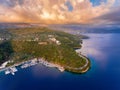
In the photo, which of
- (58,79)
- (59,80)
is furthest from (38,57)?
(59,80)

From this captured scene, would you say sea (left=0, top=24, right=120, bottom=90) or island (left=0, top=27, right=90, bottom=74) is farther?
island (left=0, top=27, right=90, bottom=74)

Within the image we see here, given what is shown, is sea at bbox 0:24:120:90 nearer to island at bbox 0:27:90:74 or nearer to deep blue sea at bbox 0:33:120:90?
deep blue sea at bbox 0:33:120:90

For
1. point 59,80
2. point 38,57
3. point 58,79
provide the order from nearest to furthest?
point 59,80 → point 58,79 → point 38,57

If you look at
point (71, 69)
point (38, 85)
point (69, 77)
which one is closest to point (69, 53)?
point (71, 69)

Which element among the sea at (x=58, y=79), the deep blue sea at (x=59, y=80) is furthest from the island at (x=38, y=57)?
the deep blue sea at (x=59, y=80)

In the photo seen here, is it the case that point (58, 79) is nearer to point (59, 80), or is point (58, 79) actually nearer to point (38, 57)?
point (59, 80)

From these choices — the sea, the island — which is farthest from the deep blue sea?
the island

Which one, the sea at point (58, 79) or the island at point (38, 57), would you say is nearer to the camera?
the sea at point (58, 79)

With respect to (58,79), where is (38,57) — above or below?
below

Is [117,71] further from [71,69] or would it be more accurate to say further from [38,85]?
[38,85]

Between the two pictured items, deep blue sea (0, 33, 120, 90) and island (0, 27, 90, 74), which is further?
island (0, 27, 90, 74)

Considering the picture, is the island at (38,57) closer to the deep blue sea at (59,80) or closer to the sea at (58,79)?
the sea at (58,79)
